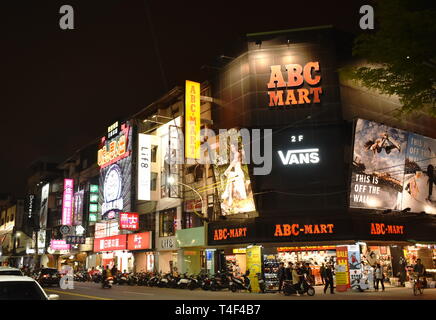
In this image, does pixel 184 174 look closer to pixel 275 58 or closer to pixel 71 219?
pixel 275 58

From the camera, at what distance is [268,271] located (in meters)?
25.3

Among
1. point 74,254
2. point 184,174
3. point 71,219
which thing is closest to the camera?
point 184,174

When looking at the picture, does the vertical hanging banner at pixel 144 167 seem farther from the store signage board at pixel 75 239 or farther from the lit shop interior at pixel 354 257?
the store signage board at pixel 75 239

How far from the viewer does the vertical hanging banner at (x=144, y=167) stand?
35.6 metres

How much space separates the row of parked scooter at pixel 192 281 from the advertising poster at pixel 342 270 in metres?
4.19

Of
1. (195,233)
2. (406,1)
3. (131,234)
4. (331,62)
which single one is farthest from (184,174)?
(406,1)

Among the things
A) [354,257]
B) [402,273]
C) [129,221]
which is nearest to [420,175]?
[402,273]

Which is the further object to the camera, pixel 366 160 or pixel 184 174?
pixel 184 174

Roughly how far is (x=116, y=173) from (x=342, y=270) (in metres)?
26.0

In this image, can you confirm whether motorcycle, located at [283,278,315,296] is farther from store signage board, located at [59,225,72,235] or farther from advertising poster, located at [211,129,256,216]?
store signage board, located at [59,225,72,235]

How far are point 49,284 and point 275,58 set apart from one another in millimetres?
22456

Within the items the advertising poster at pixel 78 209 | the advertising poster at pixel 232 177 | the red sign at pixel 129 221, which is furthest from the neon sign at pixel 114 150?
the advertising poster at pixel 232 177

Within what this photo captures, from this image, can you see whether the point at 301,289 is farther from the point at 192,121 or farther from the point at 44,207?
the point at 44,207

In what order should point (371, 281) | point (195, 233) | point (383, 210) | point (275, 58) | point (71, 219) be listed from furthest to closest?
point (71, 219) → point (195, 233) → point (275, 58) → point (383, 210) → point (371, 281)
